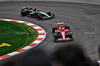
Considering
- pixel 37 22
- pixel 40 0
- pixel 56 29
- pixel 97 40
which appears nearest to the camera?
pixel 97 40

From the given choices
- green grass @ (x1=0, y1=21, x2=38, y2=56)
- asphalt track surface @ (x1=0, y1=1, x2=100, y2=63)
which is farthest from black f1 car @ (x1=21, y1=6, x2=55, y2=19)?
green grass @ (x1=0, y1=21, x2=38, y2=56)

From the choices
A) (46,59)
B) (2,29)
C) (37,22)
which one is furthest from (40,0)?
(46,59)

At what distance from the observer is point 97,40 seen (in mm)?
11992

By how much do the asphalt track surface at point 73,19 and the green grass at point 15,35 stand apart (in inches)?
38.5

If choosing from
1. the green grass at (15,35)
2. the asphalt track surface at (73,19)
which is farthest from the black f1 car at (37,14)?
the green grass at (15,35)

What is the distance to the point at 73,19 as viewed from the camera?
58.9ft

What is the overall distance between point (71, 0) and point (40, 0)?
379 cm

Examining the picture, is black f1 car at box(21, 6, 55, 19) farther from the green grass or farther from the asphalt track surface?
the green grass

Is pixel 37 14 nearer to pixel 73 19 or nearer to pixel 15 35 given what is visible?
pixel 73 19

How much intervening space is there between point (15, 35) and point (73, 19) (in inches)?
226

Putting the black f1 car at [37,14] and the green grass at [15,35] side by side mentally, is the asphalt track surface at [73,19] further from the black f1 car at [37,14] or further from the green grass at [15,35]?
the green grass at [15,35]

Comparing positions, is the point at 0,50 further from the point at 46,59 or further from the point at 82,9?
the point at 82,9

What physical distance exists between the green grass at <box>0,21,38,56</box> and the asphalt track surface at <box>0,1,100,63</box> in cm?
98

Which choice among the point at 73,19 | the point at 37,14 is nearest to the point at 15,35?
the point at 37,14
